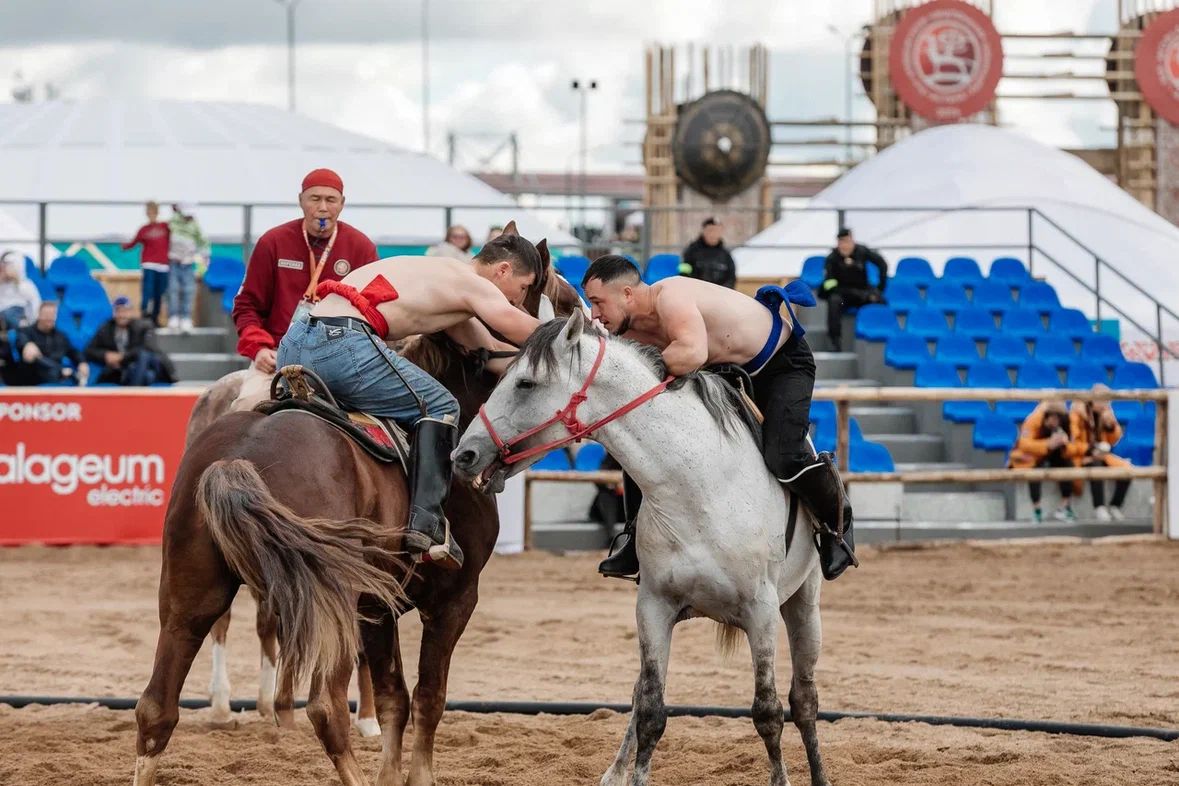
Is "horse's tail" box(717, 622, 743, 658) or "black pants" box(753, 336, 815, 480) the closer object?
"black pants" box(753, 336, 815, 480)

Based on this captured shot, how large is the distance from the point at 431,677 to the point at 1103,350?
13135mm

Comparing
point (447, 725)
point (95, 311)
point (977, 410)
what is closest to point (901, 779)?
point (447, 725)

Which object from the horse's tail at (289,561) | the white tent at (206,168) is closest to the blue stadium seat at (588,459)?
the horse's tail at (289,561)

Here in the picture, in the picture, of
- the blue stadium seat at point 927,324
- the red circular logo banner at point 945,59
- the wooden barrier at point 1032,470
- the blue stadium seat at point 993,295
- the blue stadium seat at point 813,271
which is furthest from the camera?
the red circular logo banner at point 945,59

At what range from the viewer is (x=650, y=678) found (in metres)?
5.55

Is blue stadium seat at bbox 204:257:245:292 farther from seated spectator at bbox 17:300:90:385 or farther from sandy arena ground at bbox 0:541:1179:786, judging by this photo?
sandy arena ground at bbox 0:541:1179:786

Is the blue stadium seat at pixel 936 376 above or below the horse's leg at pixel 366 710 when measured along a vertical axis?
above

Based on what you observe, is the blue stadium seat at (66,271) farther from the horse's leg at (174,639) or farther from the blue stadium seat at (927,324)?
the horse's leg at (174,639)

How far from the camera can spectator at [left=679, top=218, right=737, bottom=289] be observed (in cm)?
1612

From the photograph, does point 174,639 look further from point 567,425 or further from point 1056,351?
point 1056,351

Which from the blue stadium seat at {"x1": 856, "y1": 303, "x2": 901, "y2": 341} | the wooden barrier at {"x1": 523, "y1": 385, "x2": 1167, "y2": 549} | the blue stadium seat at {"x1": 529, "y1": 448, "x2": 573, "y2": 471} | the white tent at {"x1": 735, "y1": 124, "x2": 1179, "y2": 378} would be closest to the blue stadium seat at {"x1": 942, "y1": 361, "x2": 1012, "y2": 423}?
the blue stadium seat at {"x1": 856, "y1": 303, "x2": 901, "y2": 341}

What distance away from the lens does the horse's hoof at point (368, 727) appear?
23.0 ft

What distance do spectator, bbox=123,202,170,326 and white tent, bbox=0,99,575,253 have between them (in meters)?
8.56

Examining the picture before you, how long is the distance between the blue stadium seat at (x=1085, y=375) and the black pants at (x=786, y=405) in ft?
37.7
